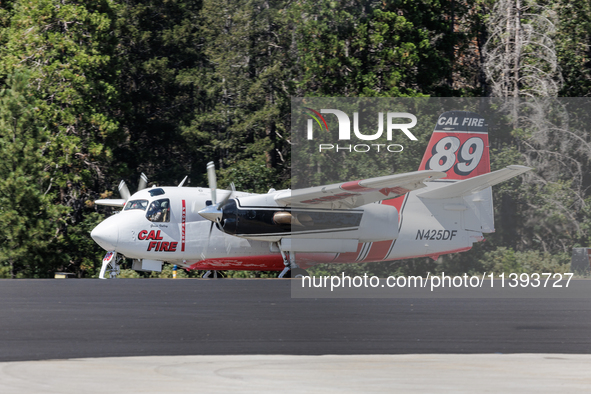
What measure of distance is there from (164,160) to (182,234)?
13471 mm

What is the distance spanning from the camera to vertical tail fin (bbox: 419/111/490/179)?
18.5 meters

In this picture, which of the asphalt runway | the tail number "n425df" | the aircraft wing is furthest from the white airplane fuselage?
the asphalt runway

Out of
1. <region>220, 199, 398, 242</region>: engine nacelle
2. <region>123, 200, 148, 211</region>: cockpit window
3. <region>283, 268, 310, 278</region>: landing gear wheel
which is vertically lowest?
<region>283, 268, 310, 278</region>: landing gear wheel

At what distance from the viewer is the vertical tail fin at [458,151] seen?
729 inches

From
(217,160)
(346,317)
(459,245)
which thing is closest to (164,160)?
(217,160)

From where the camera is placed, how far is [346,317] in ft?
30.2

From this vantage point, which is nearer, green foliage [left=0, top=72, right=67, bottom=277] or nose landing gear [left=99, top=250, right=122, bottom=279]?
nose landing gear [left=99, top=250, right=122, bottom=279]

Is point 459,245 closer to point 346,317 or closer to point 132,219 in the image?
point 132,219

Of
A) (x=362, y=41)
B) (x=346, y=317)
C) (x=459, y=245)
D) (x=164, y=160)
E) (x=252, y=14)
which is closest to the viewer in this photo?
(x=346, y=317)

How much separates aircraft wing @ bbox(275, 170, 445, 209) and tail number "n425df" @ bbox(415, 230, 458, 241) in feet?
4.52

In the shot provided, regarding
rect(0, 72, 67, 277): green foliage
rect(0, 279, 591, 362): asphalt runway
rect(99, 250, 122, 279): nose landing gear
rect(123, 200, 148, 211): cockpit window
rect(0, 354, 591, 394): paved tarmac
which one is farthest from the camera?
rect(0, 72, 67, 277): green foliage

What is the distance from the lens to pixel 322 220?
1873 centimetres

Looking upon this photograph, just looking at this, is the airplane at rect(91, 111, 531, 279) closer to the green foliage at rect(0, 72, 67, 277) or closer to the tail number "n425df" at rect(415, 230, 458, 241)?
the tail number "n425df" at rect(415, 230, 458, 241)

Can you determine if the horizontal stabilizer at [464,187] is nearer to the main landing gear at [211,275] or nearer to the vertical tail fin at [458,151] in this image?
the vertical tail fin at [458,151]
